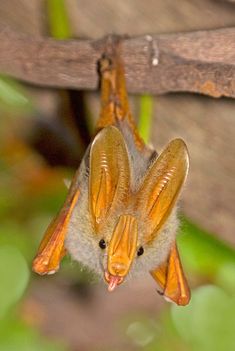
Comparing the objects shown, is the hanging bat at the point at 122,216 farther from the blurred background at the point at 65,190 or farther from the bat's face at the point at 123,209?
the blurred background at the point at 65,190

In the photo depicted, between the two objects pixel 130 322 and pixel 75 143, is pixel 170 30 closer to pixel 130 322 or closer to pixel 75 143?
pixel 75 143

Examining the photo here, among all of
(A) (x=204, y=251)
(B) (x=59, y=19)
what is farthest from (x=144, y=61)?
(A) (x=204, y=251)

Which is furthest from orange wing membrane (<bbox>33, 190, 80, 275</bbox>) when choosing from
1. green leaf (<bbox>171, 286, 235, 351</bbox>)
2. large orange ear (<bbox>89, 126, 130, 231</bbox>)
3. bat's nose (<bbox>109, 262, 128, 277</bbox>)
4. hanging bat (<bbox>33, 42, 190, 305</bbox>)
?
green leaf (<bbox>171, 286, 235, 351</bbox>)

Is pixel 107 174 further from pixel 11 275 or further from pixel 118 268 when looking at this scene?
pixel 11 275

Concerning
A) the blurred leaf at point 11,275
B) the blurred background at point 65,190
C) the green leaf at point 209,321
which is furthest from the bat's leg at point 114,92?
the blurred leaf at point 11,275

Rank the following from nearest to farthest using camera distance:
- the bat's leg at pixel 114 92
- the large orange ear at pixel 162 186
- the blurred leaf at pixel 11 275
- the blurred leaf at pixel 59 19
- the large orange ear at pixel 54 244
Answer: the large orange ear at pixel 162 186, the large orange ear at pixel 54 244, the bat's leg at pixel 114 92, the blurred leaf at pixel 59 19, the blurred leaf at pixel 11 275

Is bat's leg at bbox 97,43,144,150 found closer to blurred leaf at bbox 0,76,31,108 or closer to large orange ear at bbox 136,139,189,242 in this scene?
large orange ear at bbox 136,139,189,242

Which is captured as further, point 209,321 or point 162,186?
point 209,321
